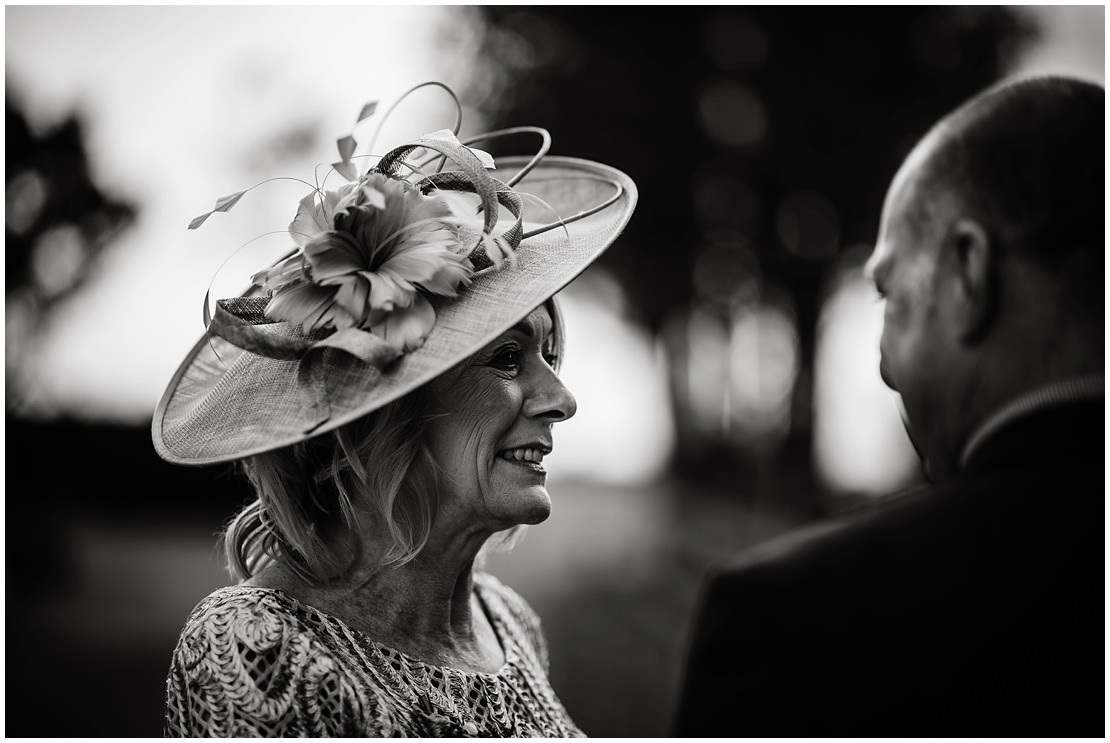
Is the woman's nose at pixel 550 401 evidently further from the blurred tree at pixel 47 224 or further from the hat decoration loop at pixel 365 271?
the blurred tree at pixel 47 224

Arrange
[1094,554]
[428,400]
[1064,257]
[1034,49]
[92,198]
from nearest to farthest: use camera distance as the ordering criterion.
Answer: [1094,554]
[1064,257]
[428,400]
[92,198]
[1034,49]

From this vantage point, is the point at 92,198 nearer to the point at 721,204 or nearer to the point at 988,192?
the point at 988,192

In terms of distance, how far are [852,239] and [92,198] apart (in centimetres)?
1283

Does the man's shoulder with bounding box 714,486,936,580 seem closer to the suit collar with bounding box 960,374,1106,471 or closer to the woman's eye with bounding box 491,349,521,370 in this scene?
the suit collar with bounding box 960,374,1106,471

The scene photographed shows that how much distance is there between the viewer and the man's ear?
5.28 ft

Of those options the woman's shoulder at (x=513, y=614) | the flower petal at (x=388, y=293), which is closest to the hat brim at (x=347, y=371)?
the flower petal at (x=388, y=293)

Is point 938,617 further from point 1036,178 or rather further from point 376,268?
point 376,268

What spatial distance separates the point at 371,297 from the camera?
2268mm

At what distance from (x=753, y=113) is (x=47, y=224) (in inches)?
481

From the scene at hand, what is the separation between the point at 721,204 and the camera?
1705 centimetres

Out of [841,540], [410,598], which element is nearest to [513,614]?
[410,598]

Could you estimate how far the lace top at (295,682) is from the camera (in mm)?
2156

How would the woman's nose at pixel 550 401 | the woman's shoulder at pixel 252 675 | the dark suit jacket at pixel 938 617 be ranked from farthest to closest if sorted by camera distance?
1. the woman's nose at pixel 550 401
2. the woman's shoulder at pixel 252 675
3. the dark suit jacket at pixel 938 617

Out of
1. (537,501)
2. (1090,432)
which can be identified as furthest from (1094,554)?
(537,501)
